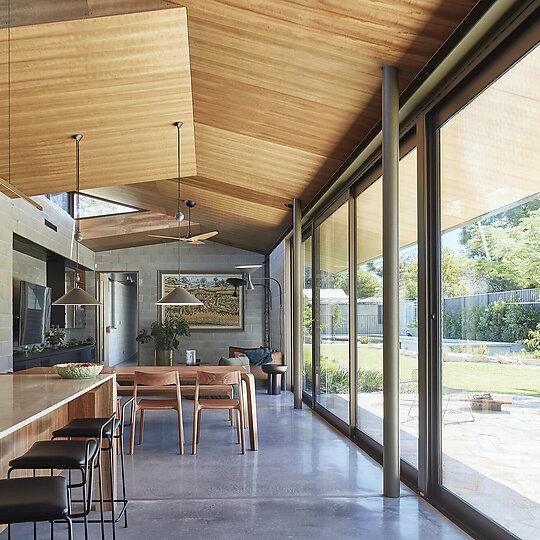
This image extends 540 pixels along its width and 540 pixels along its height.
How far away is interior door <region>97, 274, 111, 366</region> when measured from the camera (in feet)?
42.8

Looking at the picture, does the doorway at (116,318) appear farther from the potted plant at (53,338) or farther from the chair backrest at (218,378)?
the chair backrest at (218,378)

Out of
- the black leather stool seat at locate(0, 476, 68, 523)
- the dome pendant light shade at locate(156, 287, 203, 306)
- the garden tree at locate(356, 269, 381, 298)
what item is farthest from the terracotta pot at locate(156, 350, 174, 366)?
the black leather stool seat at locate(0, 476, 68, 523)

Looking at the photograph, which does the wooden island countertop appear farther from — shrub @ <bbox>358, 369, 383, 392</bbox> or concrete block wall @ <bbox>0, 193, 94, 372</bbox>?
concrete block wall @ <bbox>0, 193, 94, 372</bbox>

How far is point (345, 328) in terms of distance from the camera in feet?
20.1

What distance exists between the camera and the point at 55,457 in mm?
2707

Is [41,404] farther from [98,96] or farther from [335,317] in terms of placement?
[335,317]

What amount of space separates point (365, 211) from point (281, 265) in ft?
17.4

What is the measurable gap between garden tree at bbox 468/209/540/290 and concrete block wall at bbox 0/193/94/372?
5430 mm

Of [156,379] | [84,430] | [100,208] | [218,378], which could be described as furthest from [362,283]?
[100,208]

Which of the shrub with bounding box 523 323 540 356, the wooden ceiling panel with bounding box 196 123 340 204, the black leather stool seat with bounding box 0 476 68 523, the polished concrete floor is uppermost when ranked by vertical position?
the wooden ceiling panel with bounding box 196 123 340 204

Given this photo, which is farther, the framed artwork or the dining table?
the framed artwork

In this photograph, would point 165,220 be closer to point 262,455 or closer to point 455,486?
point 262,455

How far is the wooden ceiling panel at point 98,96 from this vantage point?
377 cm

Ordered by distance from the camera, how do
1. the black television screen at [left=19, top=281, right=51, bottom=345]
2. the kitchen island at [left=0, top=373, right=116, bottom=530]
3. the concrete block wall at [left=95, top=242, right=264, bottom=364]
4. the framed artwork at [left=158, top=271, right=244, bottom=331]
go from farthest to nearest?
the framed artwork at [left=158, top=271, right=244, bottom=331] → the concrete block wall at [left=95, top=242, right=264, bottom=364] → the black television screen at [left=19, top=281, right=51, bottom=345] → the kitchen island at [left=0, top=373, right=116, bottom=530]
